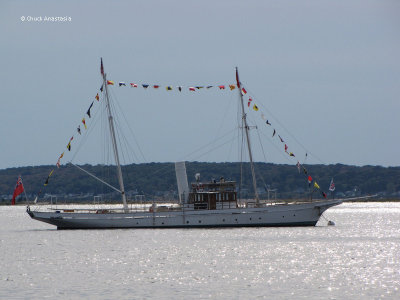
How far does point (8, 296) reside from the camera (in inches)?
1635

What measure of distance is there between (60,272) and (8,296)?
32.8 ft

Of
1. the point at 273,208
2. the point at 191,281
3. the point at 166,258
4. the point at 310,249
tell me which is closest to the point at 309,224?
the point at 273,208

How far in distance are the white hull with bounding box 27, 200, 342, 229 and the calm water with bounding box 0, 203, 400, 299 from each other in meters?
1.22

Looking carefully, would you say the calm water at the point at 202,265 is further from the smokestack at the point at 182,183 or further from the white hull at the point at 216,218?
the smokestack at the point at 182,183

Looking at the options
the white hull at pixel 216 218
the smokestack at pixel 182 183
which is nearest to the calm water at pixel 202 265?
the white hull at pixel 216 218

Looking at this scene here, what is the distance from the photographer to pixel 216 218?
8244 cm

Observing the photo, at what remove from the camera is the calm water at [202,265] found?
42688mm

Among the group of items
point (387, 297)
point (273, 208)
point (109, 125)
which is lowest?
point (387, 297)

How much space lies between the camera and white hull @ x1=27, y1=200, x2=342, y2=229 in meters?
81.6

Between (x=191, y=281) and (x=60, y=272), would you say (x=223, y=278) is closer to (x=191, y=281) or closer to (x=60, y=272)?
(x=191, y=281)

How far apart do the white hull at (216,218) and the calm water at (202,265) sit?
1.22 m

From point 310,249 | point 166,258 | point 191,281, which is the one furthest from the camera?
point 310,249

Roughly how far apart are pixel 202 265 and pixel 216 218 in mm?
28140

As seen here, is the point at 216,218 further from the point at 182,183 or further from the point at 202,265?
the point at 202,265
